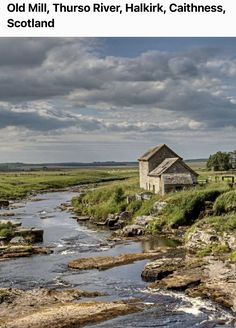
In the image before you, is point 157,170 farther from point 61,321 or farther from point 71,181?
point 71,181

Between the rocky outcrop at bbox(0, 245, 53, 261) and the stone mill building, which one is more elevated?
the stone mill building

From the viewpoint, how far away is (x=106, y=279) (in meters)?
42.2

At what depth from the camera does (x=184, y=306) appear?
34.3 m

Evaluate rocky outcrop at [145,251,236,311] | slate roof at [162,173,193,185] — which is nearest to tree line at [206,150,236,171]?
slate roof at [162,173,193,185]

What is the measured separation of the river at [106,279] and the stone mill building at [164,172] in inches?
536

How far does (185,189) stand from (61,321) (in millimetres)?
46003

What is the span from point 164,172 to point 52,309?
4754 centimetres

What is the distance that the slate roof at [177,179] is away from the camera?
77.0 meters

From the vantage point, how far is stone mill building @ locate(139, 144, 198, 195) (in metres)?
77.2

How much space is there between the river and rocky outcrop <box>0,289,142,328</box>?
1078 millimetres

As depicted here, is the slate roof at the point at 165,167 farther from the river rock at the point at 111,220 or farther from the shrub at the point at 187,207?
the shrub at the point at 187,207

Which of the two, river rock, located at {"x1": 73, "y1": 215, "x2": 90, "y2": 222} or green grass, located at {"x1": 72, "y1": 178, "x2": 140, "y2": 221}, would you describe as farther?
river rock, located at {"x1": 73, "y1": 215, "x2": 90, "y2": 222}

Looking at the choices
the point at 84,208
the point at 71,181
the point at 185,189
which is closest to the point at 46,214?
the point at 84,208

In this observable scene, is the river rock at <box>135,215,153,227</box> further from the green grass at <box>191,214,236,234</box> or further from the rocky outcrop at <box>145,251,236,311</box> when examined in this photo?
the rocky outcrop at <box>145,251,236,311</box>
